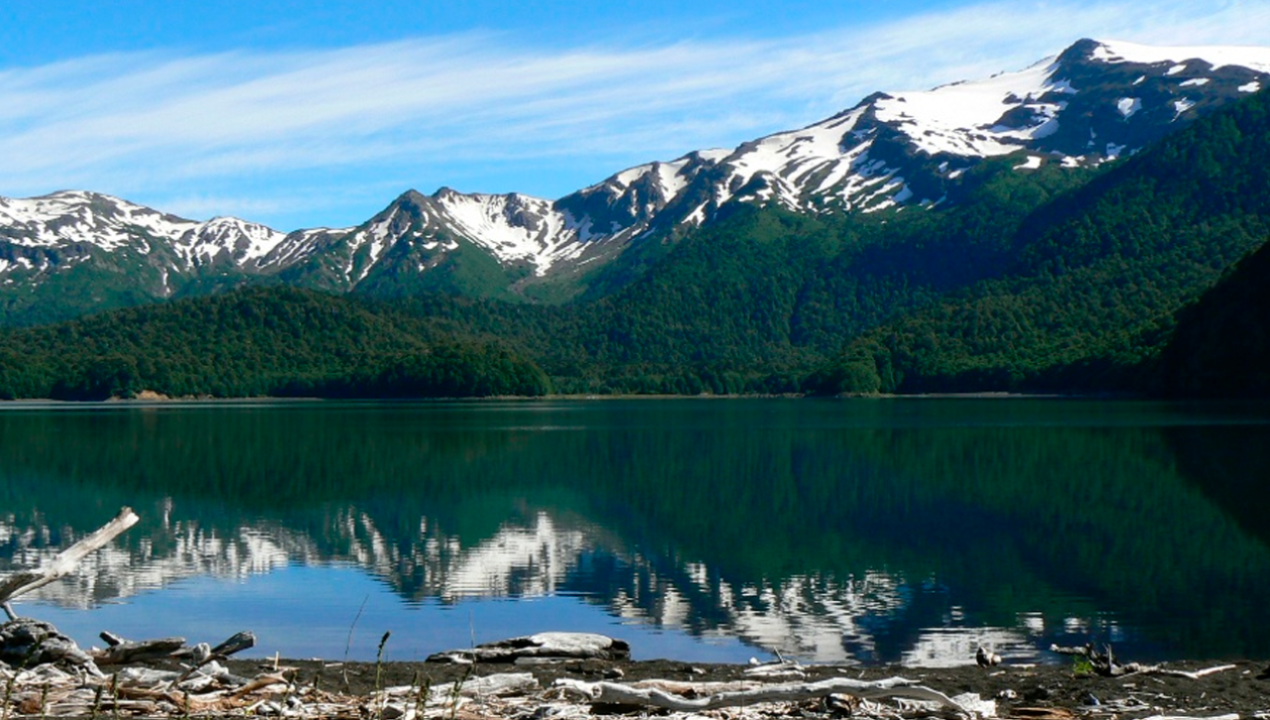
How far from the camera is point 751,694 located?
13.8 metres

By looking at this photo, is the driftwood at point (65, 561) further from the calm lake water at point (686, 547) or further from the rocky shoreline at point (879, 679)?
the calm lake water at point (686, 547)

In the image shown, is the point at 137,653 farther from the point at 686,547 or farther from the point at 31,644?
the point at 686,547

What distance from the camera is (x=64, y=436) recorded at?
9356 centimetres

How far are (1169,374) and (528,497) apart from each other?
133 metres

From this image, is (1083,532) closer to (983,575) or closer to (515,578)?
(983,575)

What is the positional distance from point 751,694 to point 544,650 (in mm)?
5226

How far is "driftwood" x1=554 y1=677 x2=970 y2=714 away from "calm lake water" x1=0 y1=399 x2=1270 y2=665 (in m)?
6.23

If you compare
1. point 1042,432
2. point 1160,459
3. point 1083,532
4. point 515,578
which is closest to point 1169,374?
point 1042,432

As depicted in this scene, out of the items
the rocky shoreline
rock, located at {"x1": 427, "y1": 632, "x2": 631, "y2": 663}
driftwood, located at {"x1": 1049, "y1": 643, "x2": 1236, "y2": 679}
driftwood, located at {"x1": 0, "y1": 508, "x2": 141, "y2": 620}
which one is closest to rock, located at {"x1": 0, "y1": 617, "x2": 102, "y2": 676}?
driftwood, located at {"x1": 0, "y1": 508, "x2": 141, "y2": 620}

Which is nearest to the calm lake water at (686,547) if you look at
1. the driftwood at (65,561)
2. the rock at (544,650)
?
the rock at (544,650)

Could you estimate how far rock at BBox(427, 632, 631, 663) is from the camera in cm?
1817

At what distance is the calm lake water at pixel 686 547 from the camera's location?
23.5m

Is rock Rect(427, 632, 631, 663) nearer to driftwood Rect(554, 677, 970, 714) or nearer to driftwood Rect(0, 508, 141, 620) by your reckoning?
driftwood Rect(554, 677, 970, 714)

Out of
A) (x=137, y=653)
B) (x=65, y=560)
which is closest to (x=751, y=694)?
(x=65, y=560)
